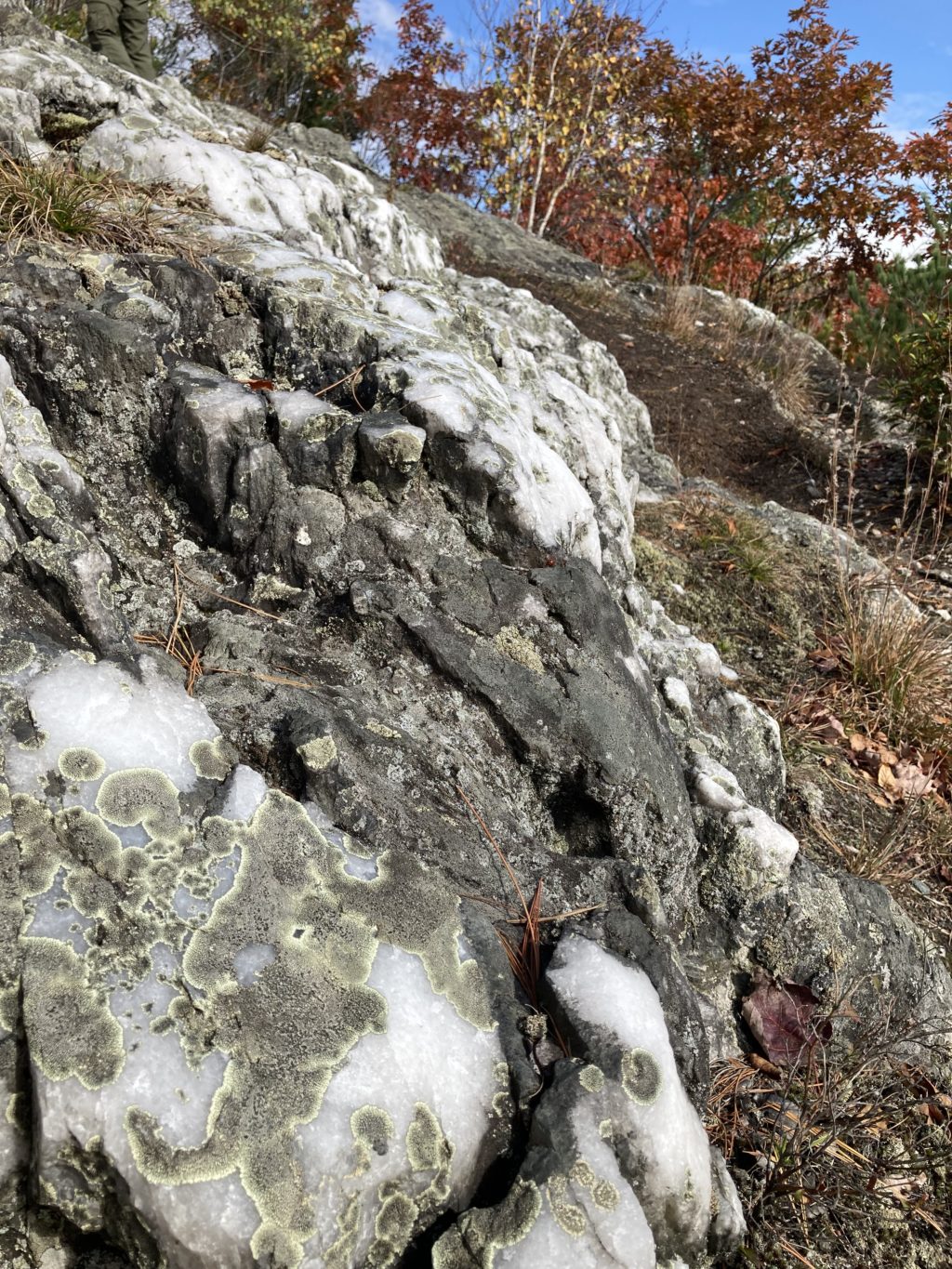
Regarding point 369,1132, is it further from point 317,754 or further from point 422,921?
point 317,754

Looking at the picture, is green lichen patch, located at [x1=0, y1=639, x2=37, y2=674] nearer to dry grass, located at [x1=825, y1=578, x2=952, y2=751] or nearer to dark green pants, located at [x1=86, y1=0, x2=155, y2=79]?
dry grass, located at [x1=825, y1=578, x2=952, y2=751]

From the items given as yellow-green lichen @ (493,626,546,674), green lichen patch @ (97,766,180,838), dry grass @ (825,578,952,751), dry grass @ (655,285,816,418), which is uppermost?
dry grass @ (655,285,816,418)

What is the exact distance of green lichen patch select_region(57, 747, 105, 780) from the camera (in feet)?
5.25

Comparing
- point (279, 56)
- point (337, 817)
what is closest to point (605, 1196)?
point (337, 817)

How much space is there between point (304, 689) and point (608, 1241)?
1283mm

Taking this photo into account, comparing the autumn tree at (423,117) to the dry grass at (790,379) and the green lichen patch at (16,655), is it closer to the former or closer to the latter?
the dry grass at (790,379)

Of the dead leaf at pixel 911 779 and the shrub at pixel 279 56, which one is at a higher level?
the shrub at pixel 279 56

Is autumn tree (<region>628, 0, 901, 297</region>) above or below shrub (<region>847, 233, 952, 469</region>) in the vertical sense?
above

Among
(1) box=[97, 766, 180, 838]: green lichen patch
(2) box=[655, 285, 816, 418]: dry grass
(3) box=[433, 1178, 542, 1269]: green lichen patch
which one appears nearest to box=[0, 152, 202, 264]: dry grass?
(1) box=[97, 766, 180, 838]: green lichen patch

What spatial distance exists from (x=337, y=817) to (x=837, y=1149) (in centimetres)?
148

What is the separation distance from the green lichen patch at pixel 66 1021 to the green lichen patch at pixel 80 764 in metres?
0.31

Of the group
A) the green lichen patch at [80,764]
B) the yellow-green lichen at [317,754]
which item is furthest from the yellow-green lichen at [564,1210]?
the green lichen patch at [80,764]

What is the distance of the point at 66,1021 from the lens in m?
1.36

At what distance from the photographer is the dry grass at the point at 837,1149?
6.02 ft
